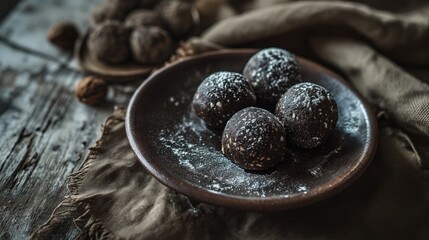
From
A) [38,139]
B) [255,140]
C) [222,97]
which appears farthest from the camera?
[38,139]

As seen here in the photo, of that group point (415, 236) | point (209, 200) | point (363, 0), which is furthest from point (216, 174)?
point (363, 0)

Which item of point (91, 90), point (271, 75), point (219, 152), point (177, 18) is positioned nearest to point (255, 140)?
point (219, 152)

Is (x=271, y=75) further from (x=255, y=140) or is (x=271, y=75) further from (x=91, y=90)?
(x=91, y=90)

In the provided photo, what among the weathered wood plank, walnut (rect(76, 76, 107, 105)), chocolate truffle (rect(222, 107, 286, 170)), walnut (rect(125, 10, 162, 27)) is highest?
chocolate truffle (rect(222, 107, 286, 170))

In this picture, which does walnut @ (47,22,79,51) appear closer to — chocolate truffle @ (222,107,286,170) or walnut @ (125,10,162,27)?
walnut @ (125,10,162,27)

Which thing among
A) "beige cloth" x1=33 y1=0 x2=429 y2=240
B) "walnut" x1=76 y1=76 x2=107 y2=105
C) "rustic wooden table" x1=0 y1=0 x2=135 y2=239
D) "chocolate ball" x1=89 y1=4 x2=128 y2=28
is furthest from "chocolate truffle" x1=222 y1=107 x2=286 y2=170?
"chocolate ball" x1=89 y1=4 x2=128 y2=28

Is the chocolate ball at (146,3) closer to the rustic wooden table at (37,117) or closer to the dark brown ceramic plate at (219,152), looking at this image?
the rustic wooden table at (37,117)

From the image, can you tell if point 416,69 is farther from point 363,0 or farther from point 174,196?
point 174,196

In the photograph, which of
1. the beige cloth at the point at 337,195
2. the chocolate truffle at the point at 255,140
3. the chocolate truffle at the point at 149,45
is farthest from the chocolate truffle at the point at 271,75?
the chocolate truffle at the point at 149,45
